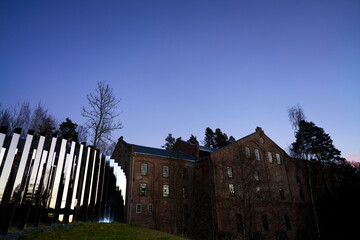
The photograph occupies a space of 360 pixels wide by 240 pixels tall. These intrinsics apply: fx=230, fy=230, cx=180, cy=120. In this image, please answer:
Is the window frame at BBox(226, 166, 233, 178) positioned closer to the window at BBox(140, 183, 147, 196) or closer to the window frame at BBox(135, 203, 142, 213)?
the window at BBox(140, 183, 147, 196)

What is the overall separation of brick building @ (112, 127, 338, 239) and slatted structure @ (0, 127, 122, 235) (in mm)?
12207

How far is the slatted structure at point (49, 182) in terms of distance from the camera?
7.34 meters

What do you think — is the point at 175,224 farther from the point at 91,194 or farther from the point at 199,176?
the point at 91,194

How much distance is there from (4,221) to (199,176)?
76.3 feet

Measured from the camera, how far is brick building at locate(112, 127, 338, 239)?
24156 millimetres

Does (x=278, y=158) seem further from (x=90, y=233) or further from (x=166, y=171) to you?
(x=90, y=233)

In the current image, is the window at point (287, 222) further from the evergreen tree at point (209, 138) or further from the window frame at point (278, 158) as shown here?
the evergreen tree at point (209, 138)

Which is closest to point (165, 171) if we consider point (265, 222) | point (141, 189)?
point (141, 189)

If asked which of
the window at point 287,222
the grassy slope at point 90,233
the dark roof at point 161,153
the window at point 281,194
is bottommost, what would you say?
the window at point 287,222

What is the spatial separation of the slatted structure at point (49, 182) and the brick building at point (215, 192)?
1221 centimetres

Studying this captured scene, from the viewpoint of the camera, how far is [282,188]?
31.7 metres

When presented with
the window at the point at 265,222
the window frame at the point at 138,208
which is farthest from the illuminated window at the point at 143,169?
the window at the point at 265,222

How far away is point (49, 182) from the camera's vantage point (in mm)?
8977

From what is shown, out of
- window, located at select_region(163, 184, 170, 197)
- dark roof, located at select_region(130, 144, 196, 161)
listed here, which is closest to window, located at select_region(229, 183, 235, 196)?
dark roof, located at select_region(130, 144, 196, 161)
